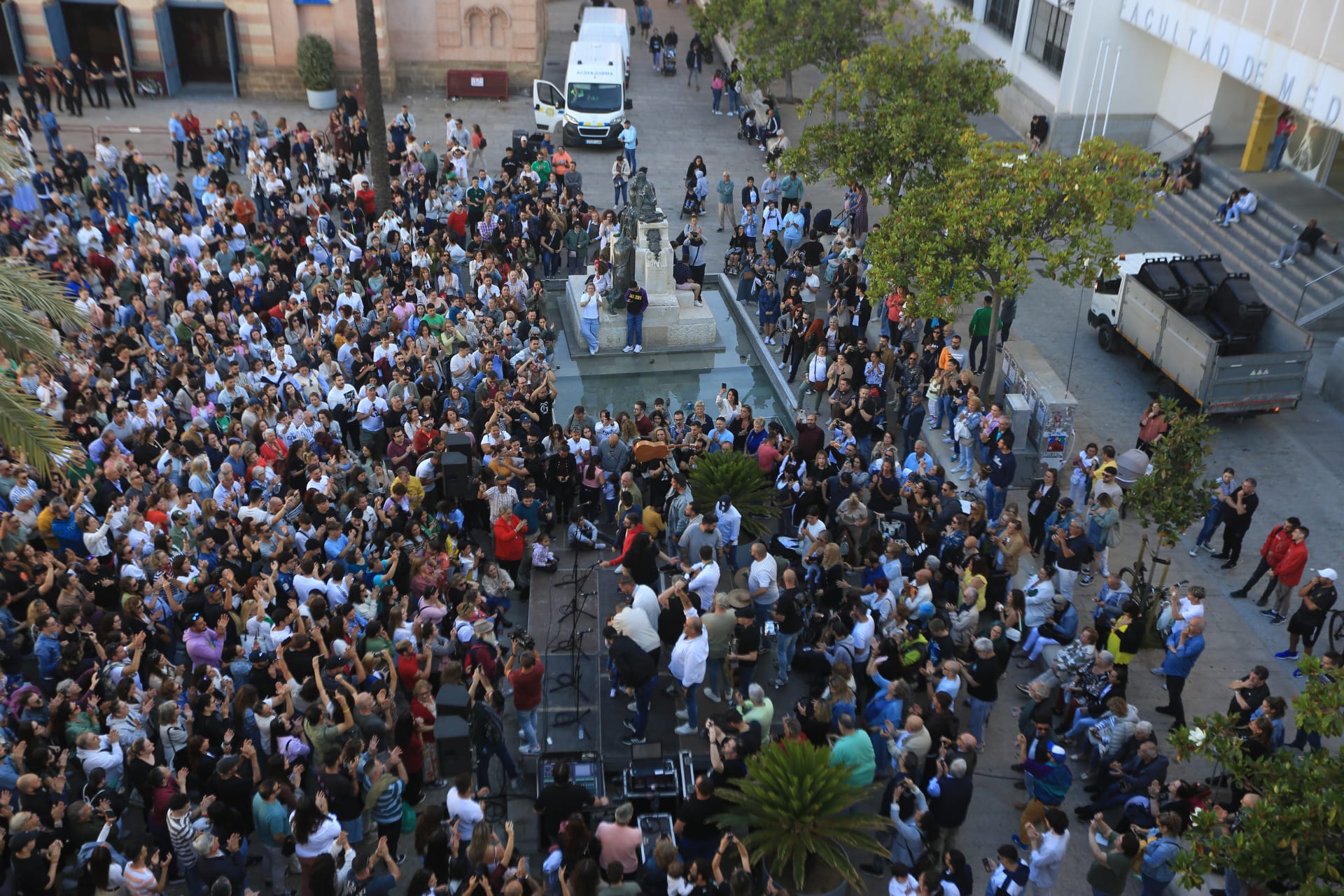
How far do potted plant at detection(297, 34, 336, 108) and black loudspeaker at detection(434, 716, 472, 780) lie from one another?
27.4 meters

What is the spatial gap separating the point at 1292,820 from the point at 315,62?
3187 centimetres

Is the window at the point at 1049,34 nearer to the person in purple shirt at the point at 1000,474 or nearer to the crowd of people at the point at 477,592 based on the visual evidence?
the crowd of people at the point at 477,592

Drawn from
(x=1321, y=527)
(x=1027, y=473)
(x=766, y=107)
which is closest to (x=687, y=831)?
(x=1027, y=473)

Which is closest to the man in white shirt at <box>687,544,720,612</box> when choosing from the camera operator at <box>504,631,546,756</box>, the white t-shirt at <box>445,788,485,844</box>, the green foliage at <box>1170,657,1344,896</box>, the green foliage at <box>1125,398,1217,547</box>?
the camera operator at <box>504,631,546,756</box>

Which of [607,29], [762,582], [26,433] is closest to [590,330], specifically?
[762,582]

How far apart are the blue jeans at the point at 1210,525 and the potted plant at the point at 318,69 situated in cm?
2686

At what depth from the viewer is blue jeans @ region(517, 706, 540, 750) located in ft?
37.6

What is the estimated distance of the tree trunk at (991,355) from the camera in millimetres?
17781

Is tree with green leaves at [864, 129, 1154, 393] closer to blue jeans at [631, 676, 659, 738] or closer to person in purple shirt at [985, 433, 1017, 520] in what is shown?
person in purple shirt at [985, 433, 1017, 520]

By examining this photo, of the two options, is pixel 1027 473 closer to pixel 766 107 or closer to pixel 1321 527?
pixel 1321 527

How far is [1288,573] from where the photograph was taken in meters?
14.0

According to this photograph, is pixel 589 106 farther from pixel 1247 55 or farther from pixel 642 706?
pixel 642 706

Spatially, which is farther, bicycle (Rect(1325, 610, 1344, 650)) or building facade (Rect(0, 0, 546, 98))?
building facade (Rect(0, 0, 546, 98))

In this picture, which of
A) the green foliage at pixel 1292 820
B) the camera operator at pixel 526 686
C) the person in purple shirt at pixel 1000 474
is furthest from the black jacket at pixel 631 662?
the person in purple shirt at pixel 1000 474
